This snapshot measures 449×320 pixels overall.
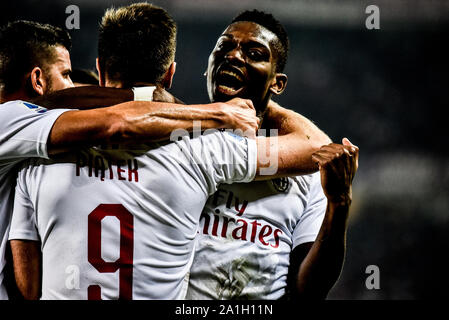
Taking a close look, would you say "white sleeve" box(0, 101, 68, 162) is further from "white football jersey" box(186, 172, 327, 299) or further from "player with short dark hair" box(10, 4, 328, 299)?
"white football jersey" box(186, 172, 327, 299)

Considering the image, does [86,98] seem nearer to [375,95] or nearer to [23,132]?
[23,132]

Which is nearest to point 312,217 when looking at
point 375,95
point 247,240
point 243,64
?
point 247,240

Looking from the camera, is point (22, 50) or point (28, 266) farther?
point (22, 50)

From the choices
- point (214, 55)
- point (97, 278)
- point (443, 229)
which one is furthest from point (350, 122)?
point (97, 278)

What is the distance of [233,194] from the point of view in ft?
5.44

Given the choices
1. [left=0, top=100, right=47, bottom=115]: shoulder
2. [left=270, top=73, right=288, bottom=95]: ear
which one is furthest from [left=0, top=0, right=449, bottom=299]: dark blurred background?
[left=0, top=100, right=47, bottom=115]: shoulder

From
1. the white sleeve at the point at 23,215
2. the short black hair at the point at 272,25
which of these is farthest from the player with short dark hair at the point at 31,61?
the short black hair at the point at 272,25

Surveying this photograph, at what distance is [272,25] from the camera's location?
1867mm

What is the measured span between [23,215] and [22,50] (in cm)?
78

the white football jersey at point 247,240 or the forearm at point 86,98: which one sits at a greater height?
the forearm at point 86,98

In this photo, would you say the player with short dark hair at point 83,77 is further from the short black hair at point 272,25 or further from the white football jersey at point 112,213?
the white football jersey at point 112,213

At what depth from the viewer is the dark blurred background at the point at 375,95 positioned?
8.63ft

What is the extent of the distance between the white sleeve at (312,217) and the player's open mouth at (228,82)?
478mm

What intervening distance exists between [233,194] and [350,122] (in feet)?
7.98
